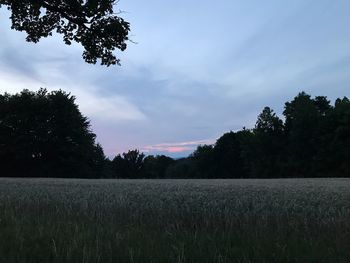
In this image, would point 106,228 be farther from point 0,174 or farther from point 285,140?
point 285,140

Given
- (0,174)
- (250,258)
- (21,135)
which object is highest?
(21,135)

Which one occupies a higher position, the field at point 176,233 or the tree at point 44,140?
the tree at point 44,140

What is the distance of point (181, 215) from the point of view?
809cm

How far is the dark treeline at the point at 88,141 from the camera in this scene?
7575 cm

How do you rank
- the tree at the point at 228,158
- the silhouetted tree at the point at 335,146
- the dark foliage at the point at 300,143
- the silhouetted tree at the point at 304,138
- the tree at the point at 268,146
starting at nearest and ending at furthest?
the silhouetted tree at the point at 335,146, the dark foliage at the point at 300,143, the silhouetted tree at the point at 304,138, the tree at the point at 268,146, the tree at the point at 228,158

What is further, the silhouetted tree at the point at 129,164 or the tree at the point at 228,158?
the silhouetted tree at the point at 129,164

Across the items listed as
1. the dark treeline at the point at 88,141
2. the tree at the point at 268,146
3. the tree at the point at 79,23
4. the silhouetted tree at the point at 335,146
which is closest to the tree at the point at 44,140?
the dark treeline at the point at 88,141

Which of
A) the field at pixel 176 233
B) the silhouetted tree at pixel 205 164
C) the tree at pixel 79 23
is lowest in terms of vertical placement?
the field at pixel 176 233

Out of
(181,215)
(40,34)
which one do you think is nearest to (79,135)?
(40,34)

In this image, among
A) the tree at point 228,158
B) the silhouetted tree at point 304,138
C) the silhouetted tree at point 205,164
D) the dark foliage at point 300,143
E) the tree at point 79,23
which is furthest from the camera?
the silhouetted tree at point 205,164

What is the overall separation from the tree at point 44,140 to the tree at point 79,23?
213ft

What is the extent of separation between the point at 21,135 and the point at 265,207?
7183cm

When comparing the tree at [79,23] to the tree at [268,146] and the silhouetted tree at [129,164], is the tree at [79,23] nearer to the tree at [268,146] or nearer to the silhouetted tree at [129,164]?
the tree at [268,146]

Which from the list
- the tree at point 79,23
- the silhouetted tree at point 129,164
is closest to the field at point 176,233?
the tree at point 79,23
